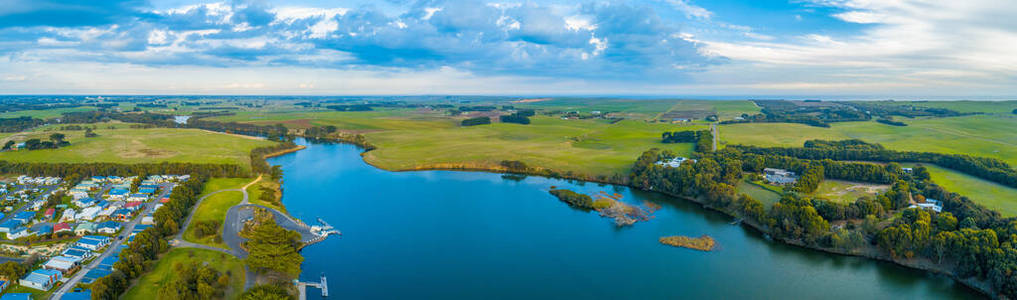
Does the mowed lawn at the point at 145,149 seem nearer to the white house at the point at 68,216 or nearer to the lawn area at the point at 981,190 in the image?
the white house at the point at 68,216

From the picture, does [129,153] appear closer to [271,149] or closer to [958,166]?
[271,149]

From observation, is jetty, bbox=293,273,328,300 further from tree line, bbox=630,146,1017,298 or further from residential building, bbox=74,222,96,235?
tree line, bbox=630,146,1017,298

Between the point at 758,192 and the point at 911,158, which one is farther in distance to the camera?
the point at 911,158

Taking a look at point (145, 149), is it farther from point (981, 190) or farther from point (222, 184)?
point (981, 190)

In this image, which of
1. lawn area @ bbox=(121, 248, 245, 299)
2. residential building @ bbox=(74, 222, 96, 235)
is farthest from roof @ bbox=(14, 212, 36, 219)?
lawn area @ bbox=(121, 248, 245, 299)

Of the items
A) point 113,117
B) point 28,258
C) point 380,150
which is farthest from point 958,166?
point 113,117

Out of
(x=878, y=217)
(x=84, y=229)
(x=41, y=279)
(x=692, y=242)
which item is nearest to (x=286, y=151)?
(x=84, y=229)
